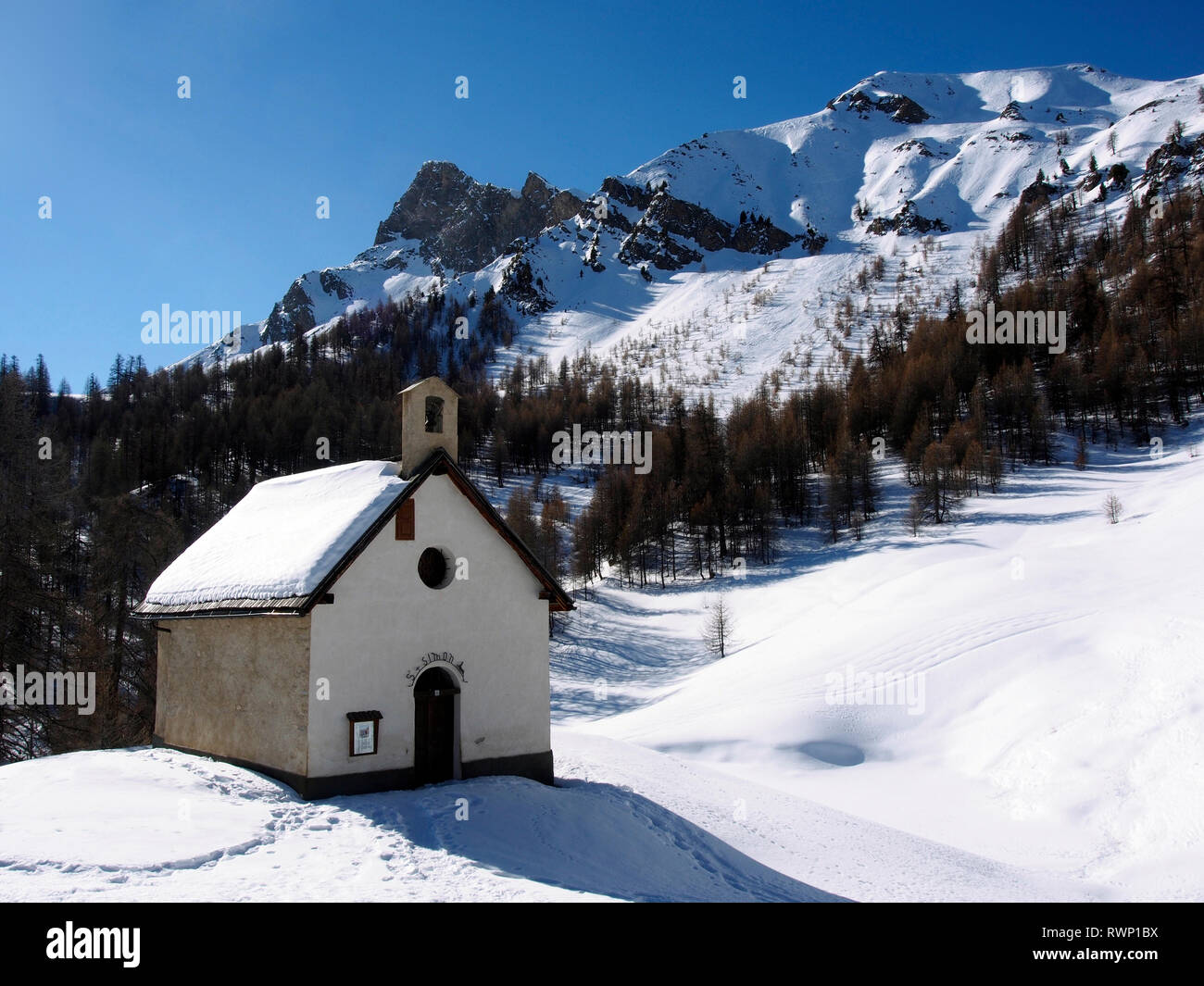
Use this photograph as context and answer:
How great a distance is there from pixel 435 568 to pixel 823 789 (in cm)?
1533

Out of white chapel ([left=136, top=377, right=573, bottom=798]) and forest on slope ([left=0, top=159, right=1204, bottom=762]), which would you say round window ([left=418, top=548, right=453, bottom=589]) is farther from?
forest on slope ([left=0, top=159, right=1204, bottom=762])

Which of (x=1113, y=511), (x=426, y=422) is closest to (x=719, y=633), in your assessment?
(x=1113, y=511)

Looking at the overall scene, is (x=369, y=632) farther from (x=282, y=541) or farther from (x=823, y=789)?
(x=823, y=789)

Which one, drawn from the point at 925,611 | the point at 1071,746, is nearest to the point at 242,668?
the point at 1071,746

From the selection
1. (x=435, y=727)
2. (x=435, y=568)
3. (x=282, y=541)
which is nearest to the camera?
(x=435, y=727)

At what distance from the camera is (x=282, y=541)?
18.2 meters

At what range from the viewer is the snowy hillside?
12.3 metres

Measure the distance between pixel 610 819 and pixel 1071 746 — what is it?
15.1 m

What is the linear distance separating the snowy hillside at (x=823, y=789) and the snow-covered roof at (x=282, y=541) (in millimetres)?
3713

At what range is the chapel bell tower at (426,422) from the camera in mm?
18453

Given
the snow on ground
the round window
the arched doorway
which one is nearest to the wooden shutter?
the round window

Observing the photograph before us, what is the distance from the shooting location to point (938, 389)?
320ft

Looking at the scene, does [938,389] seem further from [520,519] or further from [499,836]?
[499,836]

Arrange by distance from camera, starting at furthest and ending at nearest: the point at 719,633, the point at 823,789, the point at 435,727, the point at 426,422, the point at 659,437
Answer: the point at 659,437 → the point at 719,633 → the point at 823,789 → the point at 426,422 → the point at 435,727
